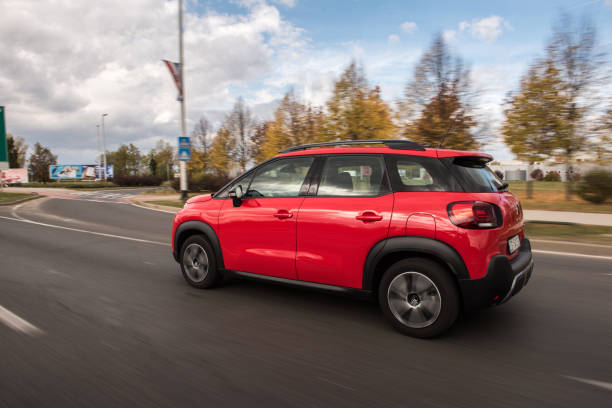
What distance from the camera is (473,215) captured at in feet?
10.9

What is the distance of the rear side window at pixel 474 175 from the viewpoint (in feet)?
11.5

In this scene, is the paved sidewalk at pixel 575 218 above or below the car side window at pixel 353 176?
below

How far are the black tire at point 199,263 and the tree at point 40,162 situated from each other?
98239 mm

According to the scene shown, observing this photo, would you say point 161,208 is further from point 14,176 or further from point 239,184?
point 14,176

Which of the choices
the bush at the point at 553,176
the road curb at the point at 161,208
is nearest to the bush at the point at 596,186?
the road curb at the point at 161,208

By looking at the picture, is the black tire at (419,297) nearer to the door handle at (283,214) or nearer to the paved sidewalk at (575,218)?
the door handle at (283,214)

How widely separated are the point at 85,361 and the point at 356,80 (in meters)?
23.1

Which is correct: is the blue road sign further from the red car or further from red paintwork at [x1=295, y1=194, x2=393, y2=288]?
red paintwork at [x1=295, y1=194, x2=393, y2=288]

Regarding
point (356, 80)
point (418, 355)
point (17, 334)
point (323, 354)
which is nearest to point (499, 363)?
point (418, 355)

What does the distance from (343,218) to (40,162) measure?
105 meters

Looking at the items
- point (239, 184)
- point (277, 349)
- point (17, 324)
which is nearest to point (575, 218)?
point (239, 184)

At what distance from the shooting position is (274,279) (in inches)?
171

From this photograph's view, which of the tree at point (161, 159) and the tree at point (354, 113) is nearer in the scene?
the tree at point (354, 113)

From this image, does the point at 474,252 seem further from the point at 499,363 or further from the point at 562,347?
the point at 562,347
